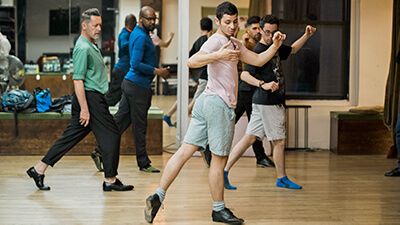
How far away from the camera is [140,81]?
7.15 m

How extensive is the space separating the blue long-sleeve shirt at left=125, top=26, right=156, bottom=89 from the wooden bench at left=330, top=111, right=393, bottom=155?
2.50 meters

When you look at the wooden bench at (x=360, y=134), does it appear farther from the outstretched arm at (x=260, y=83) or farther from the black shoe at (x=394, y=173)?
the outstretched arm at (x=260, y=83)

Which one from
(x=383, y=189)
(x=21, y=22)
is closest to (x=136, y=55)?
(x=383, y=189)

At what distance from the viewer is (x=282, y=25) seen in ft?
29.3

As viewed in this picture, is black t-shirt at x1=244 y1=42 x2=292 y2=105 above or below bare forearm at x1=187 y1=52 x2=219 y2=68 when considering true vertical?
below

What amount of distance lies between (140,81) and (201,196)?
1476mm

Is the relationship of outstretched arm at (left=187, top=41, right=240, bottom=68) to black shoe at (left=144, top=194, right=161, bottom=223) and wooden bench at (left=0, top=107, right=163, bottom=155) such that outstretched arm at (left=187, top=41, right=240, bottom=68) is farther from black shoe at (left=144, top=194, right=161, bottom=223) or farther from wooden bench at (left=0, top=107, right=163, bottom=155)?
wooden bench at (left=0, top=107, right=163, bottom=155)

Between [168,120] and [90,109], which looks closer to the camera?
[90,109]

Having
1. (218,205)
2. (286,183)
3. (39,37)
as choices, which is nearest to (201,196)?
(286,183)

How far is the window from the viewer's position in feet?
29.6

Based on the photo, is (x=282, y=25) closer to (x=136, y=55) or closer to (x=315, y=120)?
(x=315, y=120)

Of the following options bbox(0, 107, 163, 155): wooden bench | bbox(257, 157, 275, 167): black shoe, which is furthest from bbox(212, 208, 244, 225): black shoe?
bbox(0, 107, 163, 155): wooden bench

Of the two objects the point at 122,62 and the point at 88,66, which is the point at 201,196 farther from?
the point at 122,62

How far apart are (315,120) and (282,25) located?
113 centimetres
